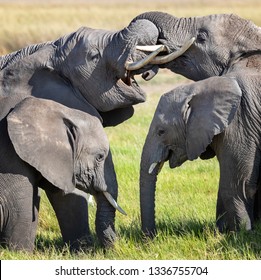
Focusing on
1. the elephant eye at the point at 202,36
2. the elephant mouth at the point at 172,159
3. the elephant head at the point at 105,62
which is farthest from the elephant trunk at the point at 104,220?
the elephant eye at the point at 202,36

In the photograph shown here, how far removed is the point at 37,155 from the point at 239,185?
1.44 meters

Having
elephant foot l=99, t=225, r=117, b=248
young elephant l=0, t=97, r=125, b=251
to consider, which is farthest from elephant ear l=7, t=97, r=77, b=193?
elephant foot l=99, t=225, r=117, b=248

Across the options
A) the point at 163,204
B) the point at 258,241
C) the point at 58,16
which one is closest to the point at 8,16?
the point at 58,16

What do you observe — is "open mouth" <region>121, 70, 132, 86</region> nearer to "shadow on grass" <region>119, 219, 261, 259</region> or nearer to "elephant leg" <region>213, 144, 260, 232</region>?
"elephant leg" <region>213, 144, 260, 232</region>

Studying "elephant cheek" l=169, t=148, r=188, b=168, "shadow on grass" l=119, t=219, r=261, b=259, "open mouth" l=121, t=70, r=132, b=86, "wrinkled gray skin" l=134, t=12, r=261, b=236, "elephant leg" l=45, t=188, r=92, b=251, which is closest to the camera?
"shadow on grass" l=119, t=219, r=261, b=259

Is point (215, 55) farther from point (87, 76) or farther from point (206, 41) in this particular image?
point (87, 76)

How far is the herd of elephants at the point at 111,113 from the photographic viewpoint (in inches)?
324

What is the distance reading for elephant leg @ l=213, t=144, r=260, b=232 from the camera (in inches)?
324

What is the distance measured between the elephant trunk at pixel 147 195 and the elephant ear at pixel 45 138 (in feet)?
1.74

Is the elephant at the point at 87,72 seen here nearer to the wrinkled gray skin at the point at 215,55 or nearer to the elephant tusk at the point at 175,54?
the elephant tusk at the point at 175,54

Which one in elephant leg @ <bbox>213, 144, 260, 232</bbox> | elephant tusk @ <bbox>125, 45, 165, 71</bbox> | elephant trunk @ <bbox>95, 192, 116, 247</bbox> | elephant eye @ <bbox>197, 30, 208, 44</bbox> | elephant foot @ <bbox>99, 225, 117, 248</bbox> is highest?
elephant eye @ <bbox>197, 30, 208, 44</bbox>

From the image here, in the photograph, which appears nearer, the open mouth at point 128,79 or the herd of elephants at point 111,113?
the herd of elephants at point 111,113

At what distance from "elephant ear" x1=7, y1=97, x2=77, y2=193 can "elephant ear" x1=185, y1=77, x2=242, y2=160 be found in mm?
837

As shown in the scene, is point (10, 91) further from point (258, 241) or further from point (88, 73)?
point (258, 241)
